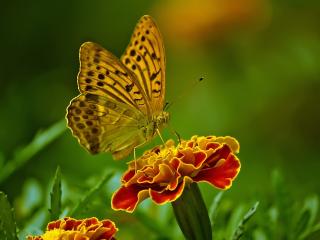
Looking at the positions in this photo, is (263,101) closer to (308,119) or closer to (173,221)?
(308,119)

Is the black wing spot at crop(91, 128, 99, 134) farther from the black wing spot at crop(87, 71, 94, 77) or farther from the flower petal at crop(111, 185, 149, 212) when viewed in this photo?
the flower petal at crop(111, 185, 149, 212)

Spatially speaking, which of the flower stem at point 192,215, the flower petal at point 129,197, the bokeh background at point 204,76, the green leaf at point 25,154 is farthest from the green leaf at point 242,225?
the bokeh background at point 204,76

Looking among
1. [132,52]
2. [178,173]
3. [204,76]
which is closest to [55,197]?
[178,173]

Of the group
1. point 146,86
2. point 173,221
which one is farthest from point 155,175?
point 173,221

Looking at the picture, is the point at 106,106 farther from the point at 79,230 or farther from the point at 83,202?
the point at 79,230

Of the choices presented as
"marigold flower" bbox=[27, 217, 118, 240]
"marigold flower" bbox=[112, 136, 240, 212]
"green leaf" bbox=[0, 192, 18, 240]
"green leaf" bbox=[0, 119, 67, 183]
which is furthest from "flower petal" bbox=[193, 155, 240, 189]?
"green leaf" bbox=[0, 119, 67, 183]
